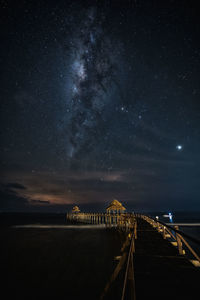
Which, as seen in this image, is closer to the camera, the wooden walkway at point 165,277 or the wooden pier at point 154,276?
the wooden pier at point 154,276

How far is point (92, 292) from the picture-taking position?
5.87 m

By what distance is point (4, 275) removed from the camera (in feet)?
25.8

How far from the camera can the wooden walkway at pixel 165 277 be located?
12.2 ft

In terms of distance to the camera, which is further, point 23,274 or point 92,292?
point 23,274

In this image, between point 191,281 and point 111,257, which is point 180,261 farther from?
point 111,257

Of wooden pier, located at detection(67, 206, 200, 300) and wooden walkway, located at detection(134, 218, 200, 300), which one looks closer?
wooden pier, located at detection(67, 206, 200, 300)

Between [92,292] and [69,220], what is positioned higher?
[69,220]

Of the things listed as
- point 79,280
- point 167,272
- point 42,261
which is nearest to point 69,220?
point 42,261

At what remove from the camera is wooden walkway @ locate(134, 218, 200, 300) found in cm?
371

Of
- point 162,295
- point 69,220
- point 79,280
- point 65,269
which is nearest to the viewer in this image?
point 162,295

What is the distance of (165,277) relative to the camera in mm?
4492

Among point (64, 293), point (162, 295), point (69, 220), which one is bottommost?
point (64, 293)

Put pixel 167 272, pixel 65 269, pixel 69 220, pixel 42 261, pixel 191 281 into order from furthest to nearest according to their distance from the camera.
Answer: pixel 69 220, pixel 42 261, pixel 65 269, pixel 167 272, pixel 191 281

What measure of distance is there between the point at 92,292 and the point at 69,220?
134ft
